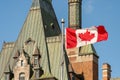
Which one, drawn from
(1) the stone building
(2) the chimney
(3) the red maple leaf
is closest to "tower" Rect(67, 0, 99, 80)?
(1) the stone building

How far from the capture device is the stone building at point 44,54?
83.7 metres

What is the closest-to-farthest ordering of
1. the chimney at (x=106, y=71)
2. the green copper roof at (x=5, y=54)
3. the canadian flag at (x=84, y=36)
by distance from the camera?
the canadian flag at (x=84, y=36)
the chimney at (x=106, y=71)
the green copper roof at (x=5, y=54)

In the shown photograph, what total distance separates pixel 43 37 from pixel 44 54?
12.9 ft

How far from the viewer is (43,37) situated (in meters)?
88.6

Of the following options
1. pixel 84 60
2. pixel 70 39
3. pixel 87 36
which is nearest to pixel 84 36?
pixel 87 36

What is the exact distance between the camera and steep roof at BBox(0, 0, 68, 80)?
84.8 metres

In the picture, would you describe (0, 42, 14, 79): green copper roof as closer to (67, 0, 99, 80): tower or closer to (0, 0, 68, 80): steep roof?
(0, 0, 68, 80): steep roof

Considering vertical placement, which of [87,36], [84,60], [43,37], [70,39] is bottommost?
[84,60]

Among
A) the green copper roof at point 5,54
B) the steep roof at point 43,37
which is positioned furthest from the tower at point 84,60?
the green copper roof at point 5,54

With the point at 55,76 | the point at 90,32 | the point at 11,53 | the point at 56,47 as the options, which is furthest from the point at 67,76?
the point at 90,32

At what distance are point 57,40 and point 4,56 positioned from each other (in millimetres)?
10373

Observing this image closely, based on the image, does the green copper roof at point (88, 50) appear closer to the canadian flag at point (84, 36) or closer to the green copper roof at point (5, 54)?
the green copper roof at point (5, 54)

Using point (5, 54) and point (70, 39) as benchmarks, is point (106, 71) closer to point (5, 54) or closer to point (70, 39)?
point (5, 54)

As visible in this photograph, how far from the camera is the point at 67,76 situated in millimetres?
81062
